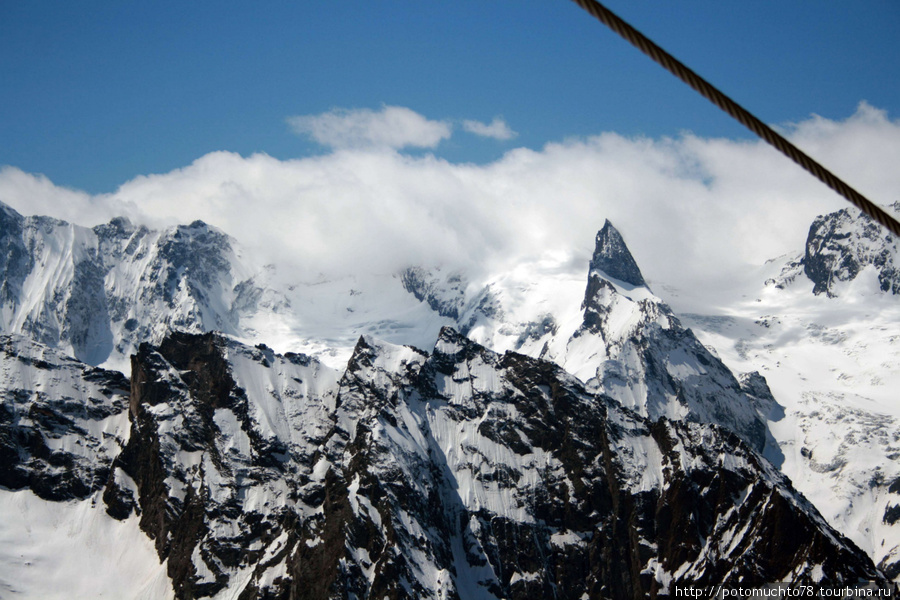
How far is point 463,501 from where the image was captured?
175875mm

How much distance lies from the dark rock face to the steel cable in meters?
139

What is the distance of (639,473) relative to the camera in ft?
574

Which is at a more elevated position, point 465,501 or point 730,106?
point 465,501

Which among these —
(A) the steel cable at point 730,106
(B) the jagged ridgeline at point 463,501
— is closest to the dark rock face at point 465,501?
(B) the jagged ridgeline at point 463,501

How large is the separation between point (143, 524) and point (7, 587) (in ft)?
91.5

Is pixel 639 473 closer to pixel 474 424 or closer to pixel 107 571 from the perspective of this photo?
pixel 474 424

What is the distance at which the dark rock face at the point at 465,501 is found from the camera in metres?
150

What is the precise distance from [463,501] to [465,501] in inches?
15.1

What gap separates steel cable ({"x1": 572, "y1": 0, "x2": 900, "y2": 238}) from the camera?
10.6 m

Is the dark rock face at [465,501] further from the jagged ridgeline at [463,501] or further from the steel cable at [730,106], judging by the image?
the steel cable at [730,106]

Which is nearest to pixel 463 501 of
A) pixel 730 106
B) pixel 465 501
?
pixel 465 501

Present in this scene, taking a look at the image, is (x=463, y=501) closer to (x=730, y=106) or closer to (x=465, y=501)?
Answer: (x=465, y=501)

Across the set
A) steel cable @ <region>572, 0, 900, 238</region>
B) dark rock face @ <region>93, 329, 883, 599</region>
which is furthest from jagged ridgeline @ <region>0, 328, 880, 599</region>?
steel cable @ <region>572, 0, 900, 238</region>

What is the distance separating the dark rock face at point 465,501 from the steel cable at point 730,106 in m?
139
